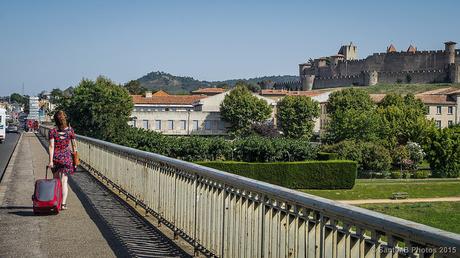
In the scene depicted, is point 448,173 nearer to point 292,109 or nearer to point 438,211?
point 438,211

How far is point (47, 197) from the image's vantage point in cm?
930

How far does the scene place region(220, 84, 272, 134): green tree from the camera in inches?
3841

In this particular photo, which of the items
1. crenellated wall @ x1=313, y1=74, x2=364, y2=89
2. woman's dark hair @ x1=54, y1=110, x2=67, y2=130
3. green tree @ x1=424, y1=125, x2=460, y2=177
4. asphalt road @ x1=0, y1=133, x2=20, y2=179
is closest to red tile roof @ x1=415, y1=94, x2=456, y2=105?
green tree @ x1=424, y1=125, x2=460, y2=177

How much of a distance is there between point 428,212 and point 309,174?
12009 mm

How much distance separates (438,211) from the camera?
136 ft

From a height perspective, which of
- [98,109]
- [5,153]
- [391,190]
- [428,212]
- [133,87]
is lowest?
[428,212]

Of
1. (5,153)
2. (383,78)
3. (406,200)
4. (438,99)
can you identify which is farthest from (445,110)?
(5,153)

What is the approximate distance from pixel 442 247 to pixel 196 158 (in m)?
54.0

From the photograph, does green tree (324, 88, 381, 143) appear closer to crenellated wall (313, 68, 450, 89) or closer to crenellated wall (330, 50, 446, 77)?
crenellated wall (313, 68, 450, 89)

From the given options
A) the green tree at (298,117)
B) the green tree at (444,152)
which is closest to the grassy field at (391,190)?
the green tree at (444,152)

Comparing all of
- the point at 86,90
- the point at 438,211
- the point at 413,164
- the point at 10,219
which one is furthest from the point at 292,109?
the point at 10,219

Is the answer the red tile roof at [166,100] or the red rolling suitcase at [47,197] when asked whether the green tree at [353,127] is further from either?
the red rolling suitcase at [47,197]

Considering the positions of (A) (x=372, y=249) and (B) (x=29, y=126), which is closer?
(A) (x=372, y=249)

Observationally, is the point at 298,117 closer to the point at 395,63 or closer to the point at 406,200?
the point at 406,200
